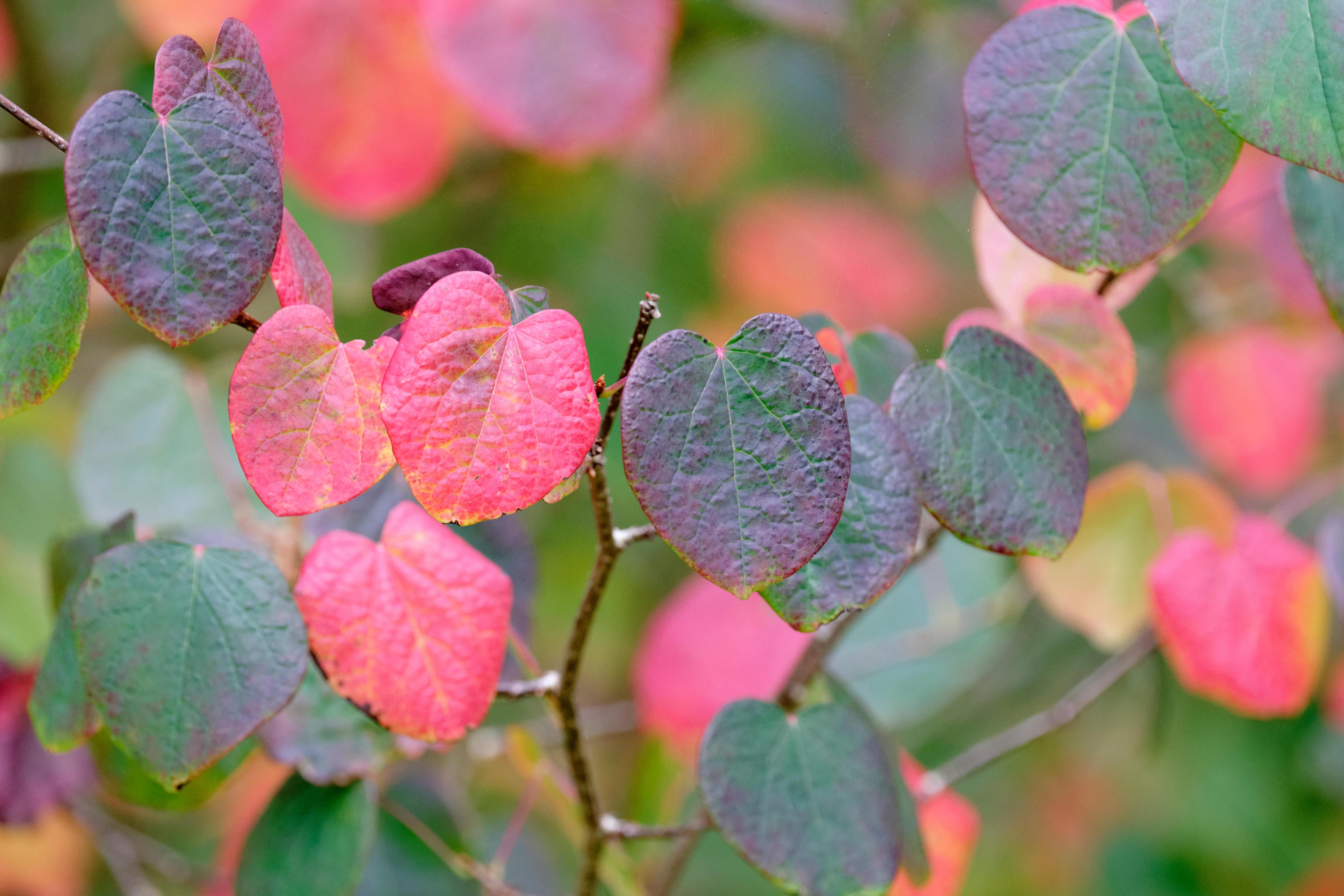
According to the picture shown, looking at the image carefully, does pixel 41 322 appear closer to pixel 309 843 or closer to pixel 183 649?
pixel 183 649

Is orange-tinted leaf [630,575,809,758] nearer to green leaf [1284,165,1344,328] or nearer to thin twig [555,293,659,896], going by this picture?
thin twig [555,293,659,896]

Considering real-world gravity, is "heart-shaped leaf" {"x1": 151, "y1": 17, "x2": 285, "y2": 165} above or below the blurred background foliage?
above

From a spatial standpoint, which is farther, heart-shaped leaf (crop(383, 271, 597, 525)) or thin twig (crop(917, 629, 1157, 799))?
thin twig (crop(917, 629, 1157, 799))

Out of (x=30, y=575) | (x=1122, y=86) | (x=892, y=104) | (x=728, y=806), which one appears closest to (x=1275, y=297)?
(x=892, y=104)

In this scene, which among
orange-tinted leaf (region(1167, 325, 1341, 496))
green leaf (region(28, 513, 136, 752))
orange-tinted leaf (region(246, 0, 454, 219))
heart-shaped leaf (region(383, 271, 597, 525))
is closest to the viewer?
heart-shaped leaf (region(383, 271, 597, 525))

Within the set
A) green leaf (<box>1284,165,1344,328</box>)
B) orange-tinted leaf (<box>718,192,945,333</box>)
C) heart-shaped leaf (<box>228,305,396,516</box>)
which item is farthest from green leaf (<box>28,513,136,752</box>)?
orange-tinted leaf (<box>718,192,945,333</box>)

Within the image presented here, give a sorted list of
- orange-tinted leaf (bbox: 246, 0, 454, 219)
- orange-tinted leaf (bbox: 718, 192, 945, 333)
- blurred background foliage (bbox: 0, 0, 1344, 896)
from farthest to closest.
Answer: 1. orange-tinted leaf (bbox: 718, 192, 945, 333)
2. orange-tinted leaf (bbox: 246, 0, 454, 219)
3. blurred background foliage (bbox: 0, 0, 1344, 896)

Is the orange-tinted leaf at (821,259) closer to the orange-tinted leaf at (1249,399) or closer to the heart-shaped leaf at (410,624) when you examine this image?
the orange-tinted leaf at (1249,399)
